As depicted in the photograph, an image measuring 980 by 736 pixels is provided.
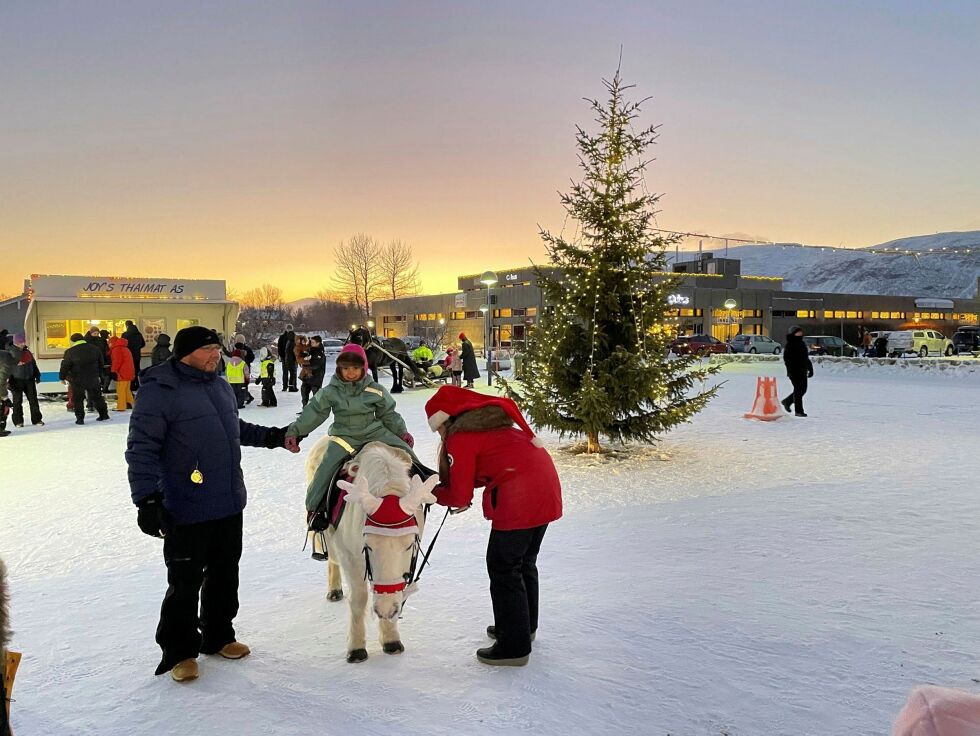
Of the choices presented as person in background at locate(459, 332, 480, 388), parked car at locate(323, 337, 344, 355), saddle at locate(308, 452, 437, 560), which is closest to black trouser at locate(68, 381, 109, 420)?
person in background at locate(459, 332, 480, 388)

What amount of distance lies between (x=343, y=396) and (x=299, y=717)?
2.04m

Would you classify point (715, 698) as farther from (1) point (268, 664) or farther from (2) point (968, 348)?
(2) point (968, 348)

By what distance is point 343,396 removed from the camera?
4.65 meters

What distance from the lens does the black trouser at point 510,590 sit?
148 inches

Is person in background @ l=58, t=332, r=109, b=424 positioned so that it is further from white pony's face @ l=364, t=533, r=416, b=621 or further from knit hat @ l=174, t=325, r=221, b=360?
white pony's face @ l=364, t=533, r=416, b=621

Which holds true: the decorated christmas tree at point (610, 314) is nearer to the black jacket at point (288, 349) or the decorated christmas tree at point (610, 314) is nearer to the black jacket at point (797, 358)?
the black jacket at point (797, 358)

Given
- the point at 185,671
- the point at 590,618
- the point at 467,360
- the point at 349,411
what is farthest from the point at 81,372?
the point at 590,618

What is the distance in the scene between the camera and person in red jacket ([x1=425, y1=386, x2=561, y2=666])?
372cm

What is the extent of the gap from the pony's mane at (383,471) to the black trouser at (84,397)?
1281 centimetres

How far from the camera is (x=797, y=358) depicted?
47.2ft

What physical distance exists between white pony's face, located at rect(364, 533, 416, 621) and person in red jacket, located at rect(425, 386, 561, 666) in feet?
1.13

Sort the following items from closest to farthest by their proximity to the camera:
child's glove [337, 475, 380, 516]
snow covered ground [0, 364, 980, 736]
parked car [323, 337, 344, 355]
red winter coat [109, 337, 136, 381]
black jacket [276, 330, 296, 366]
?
snow covered ground [0, 364, 980, 736] → child's glove [337, 475, 380, 516] → red winter coat [109, 337, 136, 381] → black jacket [276, 330, 296, 366] → parked car [323, 337, 344, 355]

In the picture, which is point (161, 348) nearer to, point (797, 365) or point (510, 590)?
point (510, 590)

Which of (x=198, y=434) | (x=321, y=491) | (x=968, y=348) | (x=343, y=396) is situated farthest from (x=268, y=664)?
(x=968, y=348)
